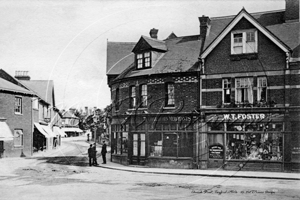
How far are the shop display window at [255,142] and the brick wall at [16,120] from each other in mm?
19048

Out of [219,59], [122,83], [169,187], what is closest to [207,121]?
[219,59]

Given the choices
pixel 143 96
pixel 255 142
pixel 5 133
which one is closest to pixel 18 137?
pixel 5 133

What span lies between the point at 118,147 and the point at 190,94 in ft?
24.6

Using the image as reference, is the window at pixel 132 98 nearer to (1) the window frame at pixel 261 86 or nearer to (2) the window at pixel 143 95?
(2) the window at pixel 143 95

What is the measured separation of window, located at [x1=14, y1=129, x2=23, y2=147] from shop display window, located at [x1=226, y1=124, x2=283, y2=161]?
19432 millimetres

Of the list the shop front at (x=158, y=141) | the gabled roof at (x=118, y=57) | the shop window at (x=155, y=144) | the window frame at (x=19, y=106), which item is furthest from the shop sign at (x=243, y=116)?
the window frame at (x=19, y=106)

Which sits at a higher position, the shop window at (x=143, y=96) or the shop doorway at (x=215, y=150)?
the shop window at (x=143, y=96)

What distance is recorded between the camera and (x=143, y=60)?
26.0 meters

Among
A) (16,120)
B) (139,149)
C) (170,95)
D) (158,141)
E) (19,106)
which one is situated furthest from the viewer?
(19,106)

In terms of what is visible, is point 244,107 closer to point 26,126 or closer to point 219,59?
point 219,59

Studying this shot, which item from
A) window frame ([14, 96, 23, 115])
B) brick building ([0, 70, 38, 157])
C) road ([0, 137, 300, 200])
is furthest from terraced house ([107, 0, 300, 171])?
window frame ([14, 96, 23, 115])

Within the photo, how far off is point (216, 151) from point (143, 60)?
7.96 m

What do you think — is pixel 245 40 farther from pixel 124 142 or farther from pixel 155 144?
pixel 124 142

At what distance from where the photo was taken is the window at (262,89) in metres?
21.8
